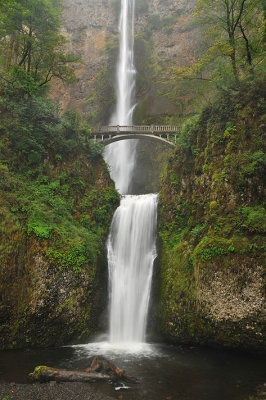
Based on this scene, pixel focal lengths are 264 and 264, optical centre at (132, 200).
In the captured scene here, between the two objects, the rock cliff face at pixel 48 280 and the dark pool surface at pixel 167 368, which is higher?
the rock cliff face at pixel 48 280

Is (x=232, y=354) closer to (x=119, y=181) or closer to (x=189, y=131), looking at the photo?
(x=189, y=131)

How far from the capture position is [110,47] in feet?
125

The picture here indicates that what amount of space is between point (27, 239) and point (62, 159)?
20.3 feet

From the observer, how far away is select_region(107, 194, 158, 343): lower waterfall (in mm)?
11773

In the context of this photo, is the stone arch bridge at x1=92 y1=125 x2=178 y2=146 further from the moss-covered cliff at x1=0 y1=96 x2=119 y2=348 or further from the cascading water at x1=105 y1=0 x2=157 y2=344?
the cascading water at x1=105 y1=0 x2=157 y2=344

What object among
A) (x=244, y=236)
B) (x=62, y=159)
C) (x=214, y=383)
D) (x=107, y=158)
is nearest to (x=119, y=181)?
(x=107, y=158)

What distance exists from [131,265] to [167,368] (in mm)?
5608

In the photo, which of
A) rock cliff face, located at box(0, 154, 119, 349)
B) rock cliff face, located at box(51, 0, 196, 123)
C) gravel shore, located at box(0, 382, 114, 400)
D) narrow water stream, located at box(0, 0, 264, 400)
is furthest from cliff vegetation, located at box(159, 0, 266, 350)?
rock cliff face, located at box(51, 0, 196, 123)

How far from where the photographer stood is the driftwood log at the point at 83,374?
290 inches

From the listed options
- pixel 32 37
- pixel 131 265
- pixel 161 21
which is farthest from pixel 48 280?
pixel 161 21

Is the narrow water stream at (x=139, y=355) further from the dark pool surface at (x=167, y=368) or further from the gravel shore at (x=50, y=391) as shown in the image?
the gravel shore at (x=50, y=391)

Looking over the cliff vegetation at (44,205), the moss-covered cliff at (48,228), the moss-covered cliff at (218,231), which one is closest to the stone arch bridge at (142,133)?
the cliff vegetation at (44,205)

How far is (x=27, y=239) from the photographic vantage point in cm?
1096

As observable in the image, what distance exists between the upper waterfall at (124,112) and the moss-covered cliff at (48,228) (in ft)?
35.4
